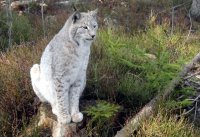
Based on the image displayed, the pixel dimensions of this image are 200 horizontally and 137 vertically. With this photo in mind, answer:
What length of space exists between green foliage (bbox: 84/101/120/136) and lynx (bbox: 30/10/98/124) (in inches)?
7.3

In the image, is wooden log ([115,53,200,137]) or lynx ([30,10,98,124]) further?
wooden log ([115,53,200,137])

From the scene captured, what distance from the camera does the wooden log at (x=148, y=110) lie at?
15.9 feet

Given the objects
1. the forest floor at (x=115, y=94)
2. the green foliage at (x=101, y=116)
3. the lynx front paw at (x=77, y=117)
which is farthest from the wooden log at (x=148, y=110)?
the lynx front paw at (x=77, y=117)

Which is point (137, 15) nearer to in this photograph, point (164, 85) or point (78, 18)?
point (164, 85)

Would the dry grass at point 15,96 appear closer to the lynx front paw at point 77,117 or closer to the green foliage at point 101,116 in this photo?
the lynx front paw at point 77,117

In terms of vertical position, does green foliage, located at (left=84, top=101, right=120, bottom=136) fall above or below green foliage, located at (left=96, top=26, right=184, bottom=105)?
below

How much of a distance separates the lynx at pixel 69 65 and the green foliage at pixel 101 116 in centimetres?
19

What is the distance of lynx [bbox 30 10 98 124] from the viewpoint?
4629 mm

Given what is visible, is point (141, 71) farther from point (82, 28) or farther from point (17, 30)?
point (17, 30)

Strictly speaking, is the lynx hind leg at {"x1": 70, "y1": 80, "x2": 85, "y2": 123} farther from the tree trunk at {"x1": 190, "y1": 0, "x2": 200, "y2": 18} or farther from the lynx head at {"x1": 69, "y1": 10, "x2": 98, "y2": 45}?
the tree trunk at {"x1": 190, "y1": 0, "x2": 200, "y2": 18}

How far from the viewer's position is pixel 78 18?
4652 millimetres

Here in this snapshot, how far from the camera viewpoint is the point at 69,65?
4652mm

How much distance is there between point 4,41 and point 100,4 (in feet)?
14.2

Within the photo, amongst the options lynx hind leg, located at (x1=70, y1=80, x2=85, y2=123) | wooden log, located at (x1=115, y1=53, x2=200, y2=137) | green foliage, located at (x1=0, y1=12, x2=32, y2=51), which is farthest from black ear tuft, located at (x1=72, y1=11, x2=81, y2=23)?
green foliage, located at (x1=0, y1=12, x2=32, y2=51)
